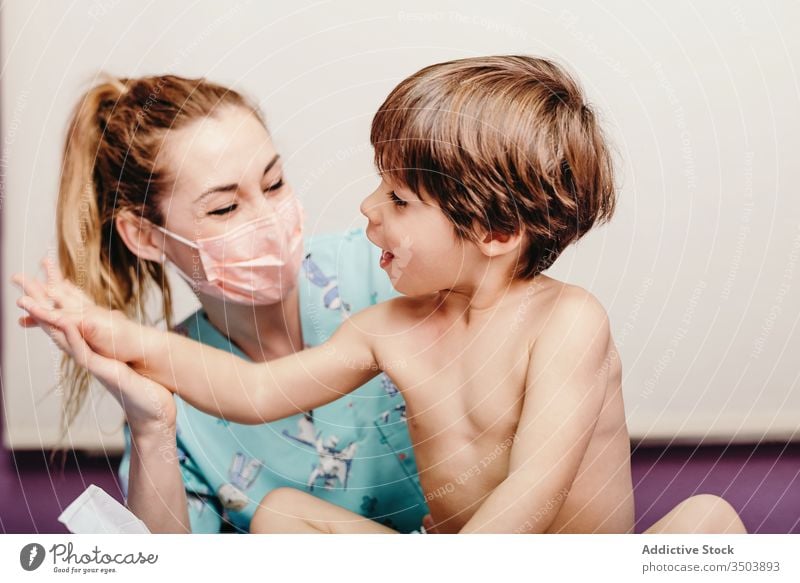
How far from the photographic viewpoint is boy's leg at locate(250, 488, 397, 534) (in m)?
0.86

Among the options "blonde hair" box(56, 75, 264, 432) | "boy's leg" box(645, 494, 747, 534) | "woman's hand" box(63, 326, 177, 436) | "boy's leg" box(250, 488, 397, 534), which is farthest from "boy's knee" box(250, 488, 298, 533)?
"boy's leg" box(645, 494, 747, 534)

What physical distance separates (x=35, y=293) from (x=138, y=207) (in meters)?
0.13

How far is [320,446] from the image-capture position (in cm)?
95

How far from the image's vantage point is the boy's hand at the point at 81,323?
2.72ft

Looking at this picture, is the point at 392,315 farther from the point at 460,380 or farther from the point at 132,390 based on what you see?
the point at 132,390

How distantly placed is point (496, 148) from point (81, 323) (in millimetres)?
390

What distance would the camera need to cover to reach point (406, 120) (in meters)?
0.79

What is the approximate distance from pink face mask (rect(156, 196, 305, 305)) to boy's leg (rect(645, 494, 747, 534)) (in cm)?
42

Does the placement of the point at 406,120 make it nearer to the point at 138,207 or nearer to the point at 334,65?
the point at 334,65

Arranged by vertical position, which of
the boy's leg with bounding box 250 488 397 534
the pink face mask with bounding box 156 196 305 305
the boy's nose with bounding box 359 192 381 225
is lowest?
the boy's leg with bounding box 250 488 397 534

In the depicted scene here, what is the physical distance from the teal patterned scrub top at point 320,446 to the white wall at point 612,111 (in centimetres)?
8

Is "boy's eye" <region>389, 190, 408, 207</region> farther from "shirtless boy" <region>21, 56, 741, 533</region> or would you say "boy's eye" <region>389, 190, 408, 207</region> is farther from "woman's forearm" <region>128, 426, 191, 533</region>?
"woman's forearm" <region>128, 426, 191, 533</region>

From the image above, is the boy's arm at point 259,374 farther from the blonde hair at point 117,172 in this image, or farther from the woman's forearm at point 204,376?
the blonde hair at point 117,172
